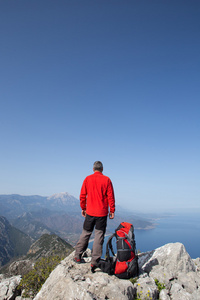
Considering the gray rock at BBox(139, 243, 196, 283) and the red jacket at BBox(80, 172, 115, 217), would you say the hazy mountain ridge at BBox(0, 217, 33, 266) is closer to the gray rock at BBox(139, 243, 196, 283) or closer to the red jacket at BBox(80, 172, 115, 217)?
the gray rock at BBox(139, 243, 196, 283)

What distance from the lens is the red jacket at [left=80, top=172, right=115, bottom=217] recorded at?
5.67m

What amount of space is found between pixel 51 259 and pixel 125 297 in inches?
205

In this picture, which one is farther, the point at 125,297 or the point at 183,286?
the point at 183,286

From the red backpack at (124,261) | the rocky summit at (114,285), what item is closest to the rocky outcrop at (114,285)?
the rocky summit at (114,285)

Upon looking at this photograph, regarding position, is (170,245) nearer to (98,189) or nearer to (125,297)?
(125,297)

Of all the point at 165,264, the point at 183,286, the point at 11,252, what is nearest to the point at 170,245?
the point at 165,264

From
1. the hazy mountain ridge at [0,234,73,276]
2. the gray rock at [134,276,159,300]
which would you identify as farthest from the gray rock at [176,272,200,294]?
the hazy mountain ridge at [0,234,73,276]

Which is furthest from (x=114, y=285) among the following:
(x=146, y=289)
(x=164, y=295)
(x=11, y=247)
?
(x=11, y=247)

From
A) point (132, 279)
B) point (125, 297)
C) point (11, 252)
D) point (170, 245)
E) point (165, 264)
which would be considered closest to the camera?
point (125, 297)

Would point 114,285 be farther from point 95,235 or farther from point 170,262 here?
point 170,262

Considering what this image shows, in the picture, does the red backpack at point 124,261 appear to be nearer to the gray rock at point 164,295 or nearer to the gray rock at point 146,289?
the gray rock at point 146,289

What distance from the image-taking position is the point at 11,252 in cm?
16700

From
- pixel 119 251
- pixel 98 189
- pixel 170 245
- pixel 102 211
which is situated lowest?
pixel 170 245

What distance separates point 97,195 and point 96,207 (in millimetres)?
403
